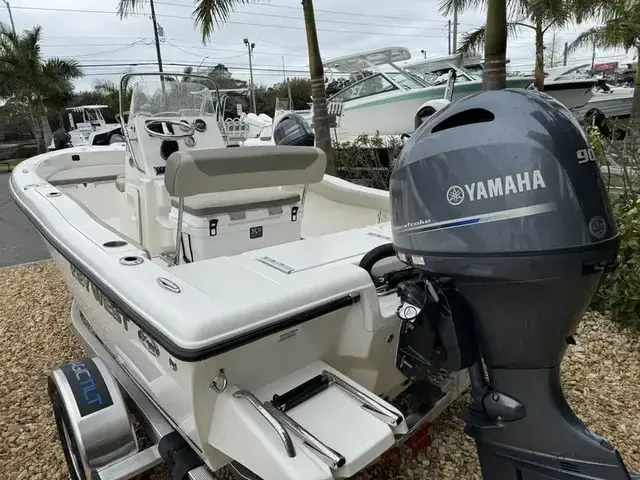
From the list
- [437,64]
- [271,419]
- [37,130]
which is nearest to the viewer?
[271,419]

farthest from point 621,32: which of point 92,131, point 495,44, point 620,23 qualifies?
point 92,131

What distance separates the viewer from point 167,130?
337cm

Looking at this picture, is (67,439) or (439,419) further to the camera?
(439,419)

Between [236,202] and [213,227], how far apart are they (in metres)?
0.19

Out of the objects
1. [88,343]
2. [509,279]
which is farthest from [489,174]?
[88,343]

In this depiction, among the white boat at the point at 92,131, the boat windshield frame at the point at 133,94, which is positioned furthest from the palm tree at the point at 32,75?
the boat windshield frame at the point at 133,94

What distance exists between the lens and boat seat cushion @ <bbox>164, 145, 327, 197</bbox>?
212cm

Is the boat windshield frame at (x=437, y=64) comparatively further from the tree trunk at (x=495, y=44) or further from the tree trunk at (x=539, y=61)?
the tree trunk at (x=495, y=44)

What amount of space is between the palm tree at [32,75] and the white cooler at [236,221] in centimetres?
1938

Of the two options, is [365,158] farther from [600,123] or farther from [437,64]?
[437,64]

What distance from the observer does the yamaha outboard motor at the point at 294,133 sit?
12.9ft

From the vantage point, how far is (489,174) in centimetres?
121

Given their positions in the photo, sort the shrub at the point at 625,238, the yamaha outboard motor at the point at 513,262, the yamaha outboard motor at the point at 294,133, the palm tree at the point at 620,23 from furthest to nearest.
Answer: the palm tree at the point at 620,23, the yamaha outboard motor at the point at 294,133, the shrub at the point at 625,238, the yamaha outboard motor at the point at 513,262

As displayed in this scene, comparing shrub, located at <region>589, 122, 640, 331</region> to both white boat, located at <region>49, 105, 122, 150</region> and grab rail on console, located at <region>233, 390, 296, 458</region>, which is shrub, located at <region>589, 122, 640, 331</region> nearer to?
grab rail on console, located at <region>233, 390, 296, 458</region>
